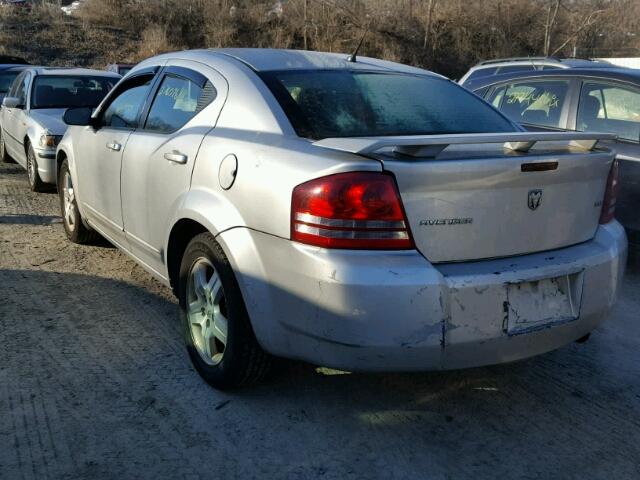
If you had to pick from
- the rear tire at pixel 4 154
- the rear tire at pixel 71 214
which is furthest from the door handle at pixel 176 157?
the rear tire at pixel 4 154

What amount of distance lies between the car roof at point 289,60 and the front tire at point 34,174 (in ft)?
14.7

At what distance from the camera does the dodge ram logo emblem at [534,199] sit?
9.54 feet

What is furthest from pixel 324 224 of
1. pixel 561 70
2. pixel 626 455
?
pixel 561 70

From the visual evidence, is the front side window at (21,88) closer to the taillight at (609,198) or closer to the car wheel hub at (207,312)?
the car wheel hub at (207,312)

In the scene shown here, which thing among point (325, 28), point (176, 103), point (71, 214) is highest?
point (325, 28)

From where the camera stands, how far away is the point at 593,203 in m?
3.22

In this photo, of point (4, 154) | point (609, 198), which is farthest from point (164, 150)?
point (4, 154)

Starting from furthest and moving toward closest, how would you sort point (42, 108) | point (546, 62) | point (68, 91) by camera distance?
point (68, 91) < point (42, 108) < point (546, 62)

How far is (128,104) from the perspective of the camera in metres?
4.65

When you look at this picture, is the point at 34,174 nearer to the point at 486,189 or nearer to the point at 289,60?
the point at 289,60

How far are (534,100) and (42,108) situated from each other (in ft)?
20.1

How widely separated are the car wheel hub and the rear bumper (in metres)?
0.39

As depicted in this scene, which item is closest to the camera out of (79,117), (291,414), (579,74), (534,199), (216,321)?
(534,199)

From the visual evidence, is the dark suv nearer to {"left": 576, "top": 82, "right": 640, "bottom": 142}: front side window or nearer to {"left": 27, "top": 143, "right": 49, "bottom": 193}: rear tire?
{"left": 576, "top": 82, "right": 640, "bottom": 142}: front side window
